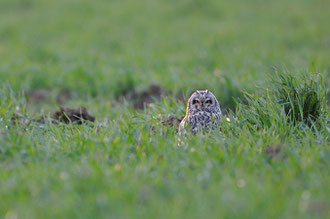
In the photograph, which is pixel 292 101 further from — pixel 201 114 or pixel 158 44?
pixel 158 44

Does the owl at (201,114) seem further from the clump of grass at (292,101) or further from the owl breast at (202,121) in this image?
the clump of grass at (292,101)

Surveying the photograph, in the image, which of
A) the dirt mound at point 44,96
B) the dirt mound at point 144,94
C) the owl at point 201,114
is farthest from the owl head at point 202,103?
the dirt mound at point 44,96

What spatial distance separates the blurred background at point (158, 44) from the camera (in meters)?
9.16

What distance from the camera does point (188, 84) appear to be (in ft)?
28.3

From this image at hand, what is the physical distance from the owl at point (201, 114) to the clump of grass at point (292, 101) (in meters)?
0.28

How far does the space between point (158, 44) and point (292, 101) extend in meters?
7.99

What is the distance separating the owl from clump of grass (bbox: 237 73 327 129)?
28 centimetres

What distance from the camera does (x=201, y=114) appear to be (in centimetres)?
523

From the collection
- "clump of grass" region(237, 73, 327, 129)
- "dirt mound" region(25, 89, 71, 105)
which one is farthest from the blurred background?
"clump of grass" region(237, 73, 327, 129)

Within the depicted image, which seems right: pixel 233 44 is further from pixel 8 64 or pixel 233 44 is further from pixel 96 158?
pixel 96 158

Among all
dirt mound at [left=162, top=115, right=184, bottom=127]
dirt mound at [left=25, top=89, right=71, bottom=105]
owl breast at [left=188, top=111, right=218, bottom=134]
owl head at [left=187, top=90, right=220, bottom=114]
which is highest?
owl head at [left=187, top=90, right=220, bottom=114]

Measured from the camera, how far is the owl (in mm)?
5145

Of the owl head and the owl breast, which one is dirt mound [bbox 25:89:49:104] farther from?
the owl breast

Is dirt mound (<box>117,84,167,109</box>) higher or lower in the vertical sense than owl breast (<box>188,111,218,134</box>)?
lower
